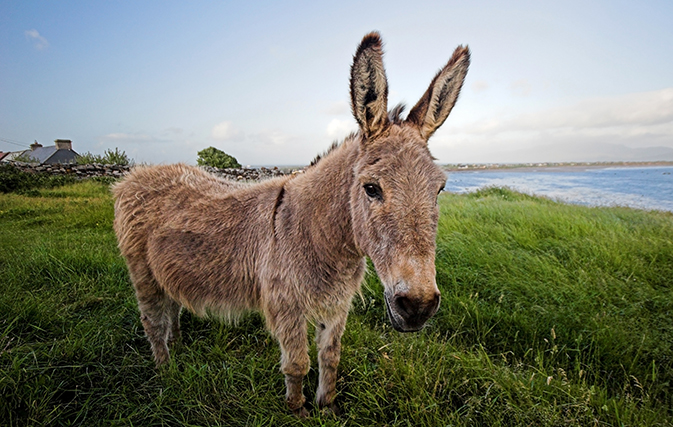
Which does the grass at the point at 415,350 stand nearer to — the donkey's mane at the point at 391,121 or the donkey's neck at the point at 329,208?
the donkey's neck at the point at 329,208

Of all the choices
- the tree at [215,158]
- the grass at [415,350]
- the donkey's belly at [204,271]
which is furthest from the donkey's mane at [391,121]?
the tree at [215,158]

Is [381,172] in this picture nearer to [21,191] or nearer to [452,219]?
[452,219]

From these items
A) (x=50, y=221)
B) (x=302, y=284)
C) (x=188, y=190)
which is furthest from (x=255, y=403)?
(x=50, y=221)


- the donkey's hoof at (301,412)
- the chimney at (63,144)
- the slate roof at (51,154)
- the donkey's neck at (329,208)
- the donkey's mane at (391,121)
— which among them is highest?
the chimney at (63,144)

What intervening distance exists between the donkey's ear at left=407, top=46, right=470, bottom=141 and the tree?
49.5 ft

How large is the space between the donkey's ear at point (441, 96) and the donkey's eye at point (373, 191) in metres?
0.60

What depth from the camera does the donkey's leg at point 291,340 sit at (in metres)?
2.05

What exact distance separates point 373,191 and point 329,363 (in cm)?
154

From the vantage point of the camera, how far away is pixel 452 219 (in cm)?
605

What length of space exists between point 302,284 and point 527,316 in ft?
9.16

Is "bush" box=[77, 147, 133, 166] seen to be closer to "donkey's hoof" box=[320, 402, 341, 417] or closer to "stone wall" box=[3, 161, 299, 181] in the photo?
"stone wall" box=[3, 161, 299, 181]

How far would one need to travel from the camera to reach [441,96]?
6.09 ft

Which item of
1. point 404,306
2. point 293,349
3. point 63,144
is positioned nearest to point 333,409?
point 293,349

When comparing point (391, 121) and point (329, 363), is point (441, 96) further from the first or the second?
point (329, 363)
